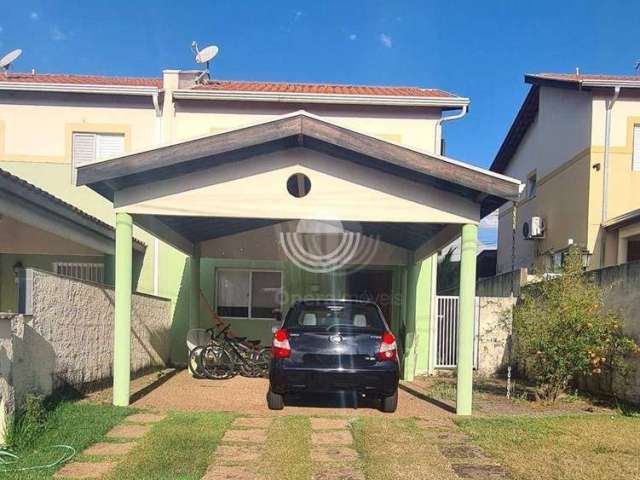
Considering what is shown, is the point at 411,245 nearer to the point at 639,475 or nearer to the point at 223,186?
the point at 223,186

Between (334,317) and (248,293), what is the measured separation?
5530 millimetres

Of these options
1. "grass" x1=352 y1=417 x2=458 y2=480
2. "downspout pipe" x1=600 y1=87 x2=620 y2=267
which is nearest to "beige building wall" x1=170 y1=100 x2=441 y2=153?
"downspout pipe" x1=600 y1=87 x2=620 y2=267

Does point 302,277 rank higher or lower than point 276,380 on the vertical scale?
higher

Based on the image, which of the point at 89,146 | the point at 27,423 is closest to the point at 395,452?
the point at 27,423

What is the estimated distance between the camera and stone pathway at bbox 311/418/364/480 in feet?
15.7

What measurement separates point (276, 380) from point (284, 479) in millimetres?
2516

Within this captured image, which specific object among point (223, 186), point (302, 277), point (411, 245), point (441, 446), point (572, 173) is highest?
point (572, 173)

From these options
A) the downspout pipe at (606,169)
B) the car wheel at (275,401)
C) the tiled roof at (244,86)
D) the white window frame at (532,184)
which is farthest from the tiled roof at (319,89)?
the car wheel at (275,401)

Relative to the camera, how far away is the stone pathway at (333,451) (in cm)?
478

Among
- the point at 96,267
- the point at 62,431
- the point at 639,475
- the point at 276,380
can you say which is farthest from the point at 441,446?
the point at 96,267

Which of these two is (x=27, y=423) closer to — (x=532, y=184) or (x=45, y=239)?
(x=45, y=239)

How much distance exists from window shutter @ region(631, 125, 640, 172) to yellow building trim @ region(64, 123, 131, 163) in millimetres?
11141

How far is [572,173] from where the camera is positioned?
45.3 ft

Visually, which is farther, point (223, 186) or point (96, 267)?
point (96, 267)
